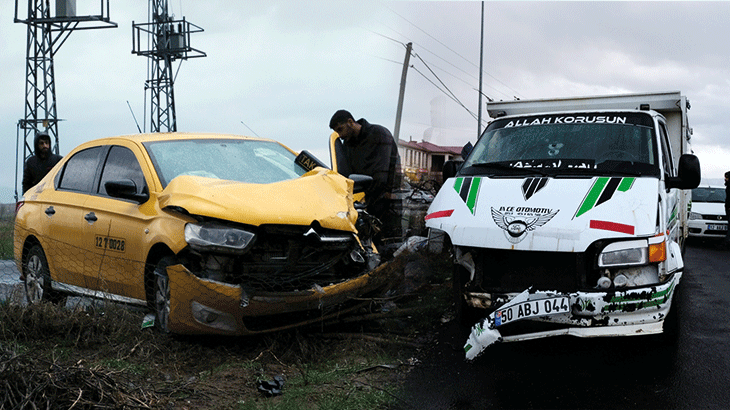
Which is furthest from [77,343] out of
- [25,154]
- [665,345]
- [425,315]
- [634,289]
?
[25,154]

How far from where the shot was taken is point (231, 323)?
4.35m

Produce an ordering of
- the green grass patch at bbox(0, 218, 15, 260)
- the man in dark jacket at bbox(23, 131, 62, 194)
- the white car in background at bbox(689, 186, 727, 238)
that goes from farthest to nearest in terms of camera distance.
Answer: the white car in background at bbox(689, 186, 727, 238)
the man in dark jacket at bbox(23, 131, 62, 194)
the green grass patch at bbox(0, 218, 15, 260)

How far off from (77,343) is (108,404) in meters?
1.71

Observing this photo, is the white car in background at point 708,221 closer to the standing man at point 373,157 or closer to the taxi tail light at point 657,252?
the standing man at point 373,157

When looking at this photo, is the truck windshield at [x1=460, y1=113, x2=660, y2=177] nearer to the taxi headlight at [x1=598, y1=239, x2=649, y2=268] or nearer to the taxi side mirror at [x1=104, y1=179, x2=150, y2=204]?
the taxi headlight at [x1=598, y1=239, x2=649, y2=268]

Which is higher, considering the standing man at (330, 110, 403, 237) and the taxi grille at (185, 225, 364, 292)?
the standing man at (330, 110, 403, 237)

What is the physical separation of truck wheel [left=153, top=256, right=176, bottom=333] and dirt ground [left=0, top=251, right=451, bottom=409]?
10cm

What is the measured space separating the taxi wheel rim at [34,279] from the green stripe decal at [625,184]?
497cm

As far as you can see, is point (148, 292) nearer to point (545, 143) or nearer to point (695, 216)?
point (545, 143)

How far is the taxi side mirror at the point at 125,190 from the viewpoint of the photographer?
188 inches

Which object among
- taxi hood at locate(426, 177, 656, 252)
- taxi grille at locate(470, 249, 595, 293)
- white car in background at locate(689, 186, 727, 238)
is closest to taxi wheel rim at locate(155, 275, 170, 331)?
taxi hood at locate(426, 177, 656, 252)

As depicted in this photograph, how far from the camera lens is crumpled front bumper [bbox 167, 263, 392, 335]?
4242 mm

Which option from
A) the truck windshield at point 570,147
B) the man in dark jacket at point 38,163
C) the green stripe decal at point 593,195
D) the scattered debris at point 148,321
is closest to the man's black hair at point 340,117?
the truck windshield at point 570,147

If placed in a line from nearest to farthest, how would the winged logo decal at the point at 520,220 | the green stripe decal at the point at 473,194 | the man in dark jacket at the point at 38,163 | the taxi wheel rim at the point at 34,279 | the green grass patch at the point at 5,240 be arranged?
the winged logo decal at the point at 520,220, the green stripe decal at the point at 473,194, the taxi wheel rim at the point at 34,279, the green grass patch at the point at 5,240, the man in dark jacket at the point at 38,163
